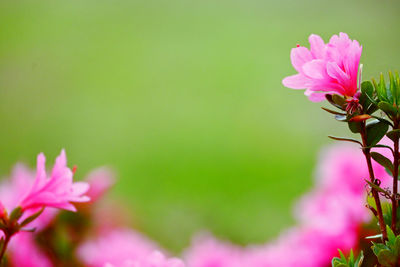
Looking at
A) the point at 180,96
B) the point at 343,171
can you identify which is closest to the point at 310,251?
the point at 343,171

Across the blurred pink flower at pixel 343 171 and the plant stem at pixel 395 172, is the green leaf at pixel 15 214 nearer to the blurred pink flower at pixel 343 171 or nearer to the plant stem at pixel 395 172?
the plant stem at pixel 395 172

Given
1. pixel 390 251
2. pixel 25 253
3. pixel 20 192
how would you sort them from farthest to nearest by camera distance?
pixel 25 253 < pixel 20 192 < pixel 390 251

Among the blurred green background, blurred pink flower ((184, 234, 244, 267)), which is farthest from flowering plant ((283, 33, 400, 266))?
the blurred green background

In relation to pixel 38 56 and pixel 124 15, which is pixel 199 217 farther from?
pixel 124 15

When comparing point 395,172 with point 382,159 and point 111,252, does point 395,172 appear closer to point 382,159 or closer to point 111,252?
point 382,159

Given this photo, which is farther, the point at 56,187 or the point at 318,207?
the point at 318,207

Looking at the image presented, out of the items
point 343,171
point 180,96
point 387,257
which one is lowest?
point 387,257

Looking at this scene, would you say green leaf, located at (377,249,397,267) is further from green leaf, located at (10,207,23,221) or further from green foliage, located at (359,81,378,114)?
green leaf, located at (10,207,23,221)
